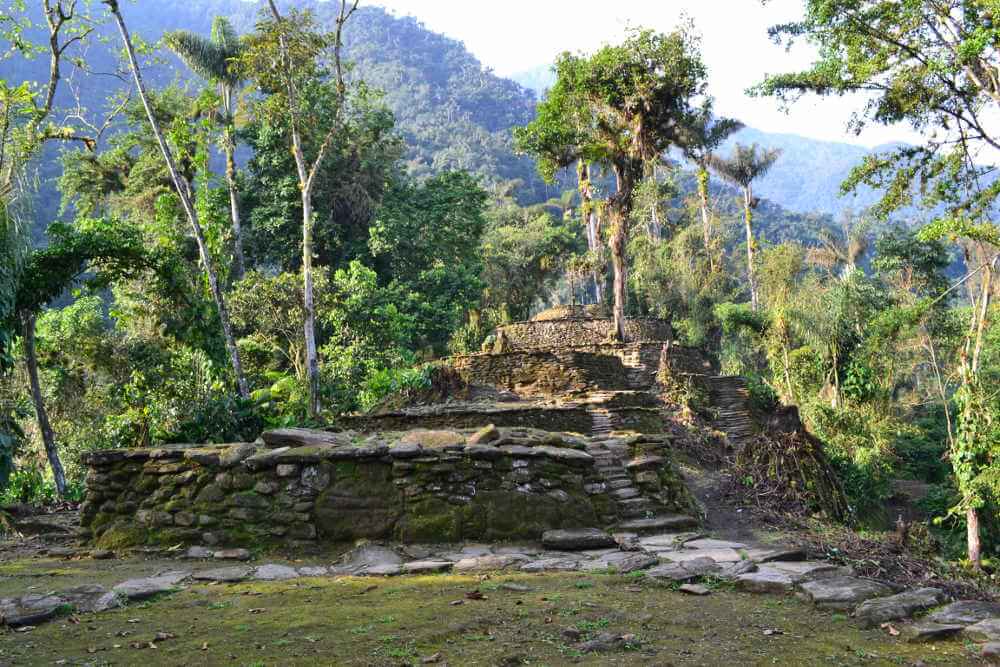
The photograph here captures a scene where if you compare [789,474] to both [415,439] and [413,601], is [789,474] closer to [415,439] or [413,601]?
[415,439]

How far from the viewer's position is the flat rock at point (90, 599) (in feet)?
12.9

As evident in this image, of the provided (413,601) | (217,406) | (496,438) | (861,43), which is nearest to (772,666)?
(413,601)

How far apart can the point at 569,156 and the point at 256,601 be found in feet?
52.2

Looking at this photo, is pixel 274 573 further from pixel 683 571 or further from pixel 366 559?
pixel 683 571

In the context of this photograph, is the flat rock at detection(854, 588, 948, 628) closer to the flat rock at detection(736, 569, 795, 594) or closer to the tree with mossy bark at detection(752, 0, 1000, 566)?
the flat rock at detection(736, 569, 795, 594)

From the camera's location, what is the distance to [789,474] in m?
8.12

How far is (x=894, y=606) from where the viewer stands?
3.47m

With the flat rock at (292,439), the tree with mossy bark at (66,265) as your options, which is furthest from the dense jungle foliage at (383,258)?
the flat rock at (292,439)

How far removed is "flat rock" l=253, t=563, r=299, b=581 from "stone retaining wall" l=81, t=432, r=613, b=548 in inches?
25.9

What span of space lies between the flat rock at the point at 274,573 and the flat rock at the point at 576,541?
1.91 meters

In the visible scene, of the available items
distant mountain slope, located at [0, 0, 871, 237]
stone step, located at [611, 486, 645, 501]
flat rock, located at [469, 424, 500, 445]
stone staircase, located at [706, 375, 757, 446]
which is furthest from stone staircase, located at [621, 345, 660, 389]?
distant mountain slope, located at [0, 0, 871, 237]

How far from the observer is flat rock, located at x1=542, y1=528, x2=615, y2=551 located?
18.5 feet

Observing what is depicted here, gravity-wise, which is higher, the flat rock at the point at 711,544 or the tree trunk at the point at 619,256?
the tree trunk at the point at 619,256

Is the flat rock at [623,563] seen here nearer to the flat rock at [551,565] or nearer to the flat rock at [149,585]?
the flat rock at [551,565]
